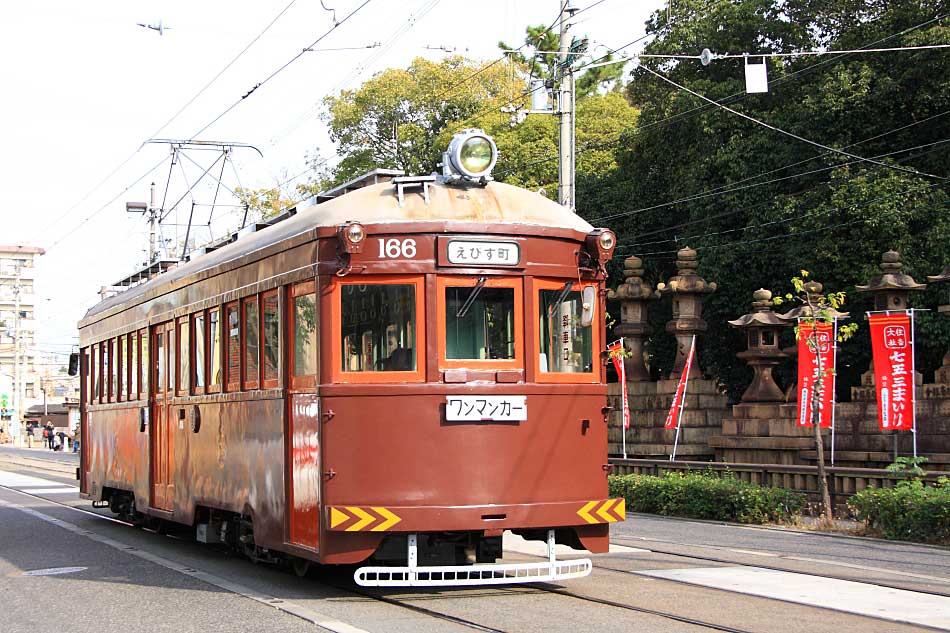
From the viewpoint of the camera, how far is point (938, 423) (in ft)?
76.9

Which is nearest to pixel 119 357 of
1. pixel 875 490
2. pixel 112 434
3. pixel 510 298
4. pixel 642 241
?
pixel 112 434

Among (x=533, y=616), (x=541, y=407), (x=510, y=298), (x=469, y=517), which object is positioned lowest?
(x=533, y=616)

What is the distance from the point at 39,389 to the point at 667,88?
125041 mm

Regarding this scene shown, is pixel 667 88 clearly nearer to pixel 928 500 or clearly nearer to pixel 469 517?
pixel 928 500

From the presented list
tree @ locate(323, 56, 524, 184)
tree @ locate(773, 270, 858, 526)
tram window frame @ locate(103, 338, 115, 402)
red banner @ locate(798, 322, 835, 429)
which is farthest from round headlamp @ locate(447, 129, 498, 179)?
tree @ locate(323, 56, 524, 184)

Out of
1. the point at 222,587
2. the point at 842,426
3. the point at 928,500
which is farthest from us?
the point at 842,426

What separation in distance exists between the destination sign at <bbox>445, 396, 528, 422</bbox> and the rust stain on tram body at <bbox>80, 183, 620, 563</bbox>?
0.05 metres

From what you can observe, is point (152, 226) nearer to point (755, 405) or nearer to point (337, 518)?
point (755, 405)

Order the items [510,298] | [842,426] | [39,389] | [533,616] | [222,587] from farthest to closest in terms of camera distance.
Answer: [39,389]
[842,426]
[222,587]
[510,298]
[533,616]

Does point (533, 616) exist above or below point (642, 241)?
below

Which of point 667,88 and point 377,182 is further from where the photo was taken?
point 667,88

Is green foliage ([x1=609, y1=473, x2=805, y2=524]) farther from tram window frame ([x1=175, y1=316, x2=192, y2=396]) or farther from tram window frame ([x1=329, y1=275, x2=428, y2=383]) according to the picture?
tram window frame ([x1=329, y1=275, x2=428, y2=383])

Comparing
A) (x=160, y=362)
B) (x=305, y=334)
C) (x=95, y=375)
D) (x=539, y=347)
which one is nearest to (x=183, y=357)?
(x=160, y=362)

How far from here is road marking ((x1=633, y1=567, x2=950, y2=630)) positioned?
9.69m
